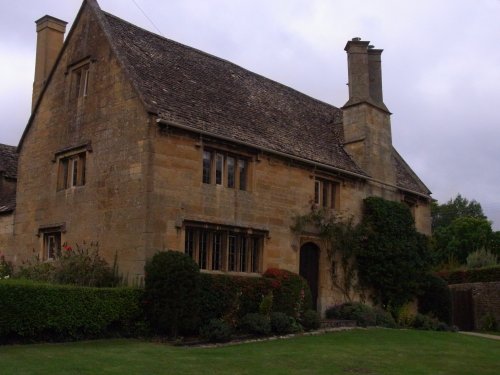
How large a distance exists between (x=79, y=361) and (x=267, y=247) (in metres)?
9.56

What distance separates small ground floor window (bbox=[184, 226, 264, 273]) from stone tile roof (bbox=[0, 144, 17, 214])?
8373 mm

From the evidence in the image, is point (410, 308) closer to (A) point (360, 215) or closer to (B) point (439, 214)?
(A) point (360, 215)

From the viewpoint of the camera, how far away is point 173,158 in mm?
17719

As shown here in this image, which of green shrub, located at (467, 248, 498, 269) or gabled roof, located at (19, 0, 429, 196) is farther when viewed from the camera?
green shrub, located at (467, 248, 498, 269)

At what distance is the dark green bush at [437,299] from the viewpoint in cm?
2552

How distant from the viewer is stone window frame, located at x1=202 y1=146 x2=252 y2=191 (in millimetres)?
18828

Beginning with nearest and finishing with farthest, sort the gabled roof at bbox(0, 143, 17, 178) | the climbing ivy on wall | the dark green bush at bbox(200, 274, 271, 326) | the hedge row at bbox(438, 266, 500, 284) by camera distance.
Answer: the dark green bush at bbox(200, 274, 271, 326) < the climbing ivy on wall < the gabled roof at bbox(0, 143, 17, 178) < the hedge row at bbox(438, 266, 500, 284)

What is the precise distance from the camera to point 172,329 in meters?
15.8

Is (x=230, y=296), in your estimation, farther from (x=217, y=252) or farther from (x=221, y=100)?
(x=221, y=100)

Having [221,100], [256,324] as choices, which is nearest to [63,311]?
[256,324]

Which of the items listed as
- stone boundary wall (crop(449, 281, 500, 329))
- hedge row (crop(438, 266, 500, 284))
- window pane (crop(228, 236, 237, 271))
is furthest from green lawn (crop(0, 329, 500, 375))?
hedge row (crop(438, 266, 500, 284))

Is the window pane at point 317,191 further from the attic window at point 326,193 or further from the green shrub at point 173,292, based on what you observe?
the green shrub at point 173,292

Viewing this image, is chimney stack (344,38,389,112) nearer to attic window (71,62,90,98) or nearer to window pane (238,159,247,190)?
window pane (238,159,247,190)

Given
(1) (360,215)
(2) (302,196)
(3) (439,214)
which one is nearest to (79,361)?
(2) (302,196)
